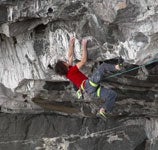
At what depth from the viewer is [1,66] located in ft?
39.1

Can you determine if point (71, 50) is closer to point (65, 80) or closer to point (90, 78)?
point (90, 78)

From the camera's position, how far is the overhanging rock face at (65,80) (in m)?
8.42

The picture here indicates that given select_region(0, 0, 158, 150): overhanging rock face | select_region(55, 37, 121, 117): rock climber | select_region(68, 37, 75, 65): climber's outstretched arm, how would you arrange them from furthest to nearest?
select_region(68, 37, 75, 65): climber's outstretched arm, select_region(0, 0, 158, 150): overhanging rock face, select_region(55, 37, 121, 117): rock climber

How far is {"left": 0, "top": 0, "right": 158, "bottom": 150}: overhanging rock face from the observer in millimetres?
8422

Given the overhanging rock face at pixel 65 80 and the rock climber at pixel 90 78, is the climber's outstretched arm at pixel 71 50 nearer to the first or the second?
the overhanging rock face at pixel 65 80

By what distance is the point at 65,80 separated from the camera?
36.8 ft

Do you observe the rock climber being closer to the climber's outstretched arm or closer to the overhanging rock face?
the climber's outstretched arm

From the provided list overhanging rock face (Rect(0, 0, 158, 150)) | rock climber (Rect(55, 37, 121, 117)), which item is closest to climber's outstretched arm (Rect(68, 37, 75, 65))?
overhanging rock face (Rect(0, 0, 158, 150))

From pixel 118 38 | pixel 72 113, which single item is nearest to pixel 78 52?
pixel 118 38

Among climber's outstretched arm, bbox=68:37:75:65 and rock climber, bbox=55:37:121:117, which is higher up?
climber's outstretched arm, bbox=68:37:75:65

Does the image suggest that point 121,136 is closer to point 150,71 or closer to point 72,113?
point 72,113

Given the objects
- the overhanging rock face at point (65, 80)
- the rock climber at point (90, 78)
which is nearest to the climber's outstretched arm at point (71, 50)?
the overhanging rock face at point (65, 80)

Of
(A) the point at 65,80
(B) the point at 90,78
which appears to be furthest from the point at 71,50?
(A) the point at 65,80

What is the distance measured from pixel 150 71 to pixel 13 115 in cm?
603
